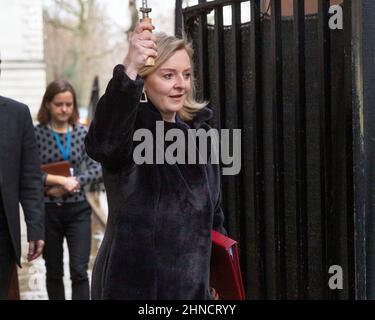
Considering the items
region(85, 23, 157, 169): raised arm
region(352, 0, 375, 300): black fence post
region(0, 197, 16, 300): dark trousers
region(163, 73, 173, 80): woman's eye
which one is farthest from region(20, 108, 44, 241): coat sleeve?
region(352, 0, 375, 300): black fence post

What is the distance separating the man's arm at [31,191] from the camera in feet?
14.5

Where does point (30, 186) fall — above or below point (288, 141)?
below

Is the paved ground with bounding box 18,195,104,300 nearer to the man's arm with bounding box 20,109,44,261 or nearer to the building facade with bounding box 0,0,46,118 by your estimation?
the man's arm with bounding box 20,109,44,261

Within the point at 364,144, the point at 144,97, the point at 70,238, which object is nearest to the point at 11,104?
the point at 144,97

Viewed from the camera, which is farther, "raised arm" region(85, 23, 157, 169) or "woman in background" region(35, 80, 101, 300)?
"woman in background" region(35, 80, 101, 300)

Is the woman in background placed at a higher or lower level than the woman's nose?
lower

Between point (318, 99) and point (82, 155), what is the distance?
118 inches

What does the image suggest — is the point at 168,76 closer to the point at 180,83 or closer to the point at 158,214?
the point at 180,83

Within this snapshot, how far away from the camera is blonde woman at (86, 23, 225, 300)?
2.96 m

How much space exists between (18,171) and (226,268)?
5.41ft

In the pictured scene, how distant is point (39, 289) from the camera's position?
7.46m

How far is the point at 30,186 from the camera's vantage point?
14.5ft

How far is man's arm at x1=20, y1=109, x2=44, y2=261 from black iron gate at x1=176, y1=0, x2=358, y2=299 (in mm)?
1075
